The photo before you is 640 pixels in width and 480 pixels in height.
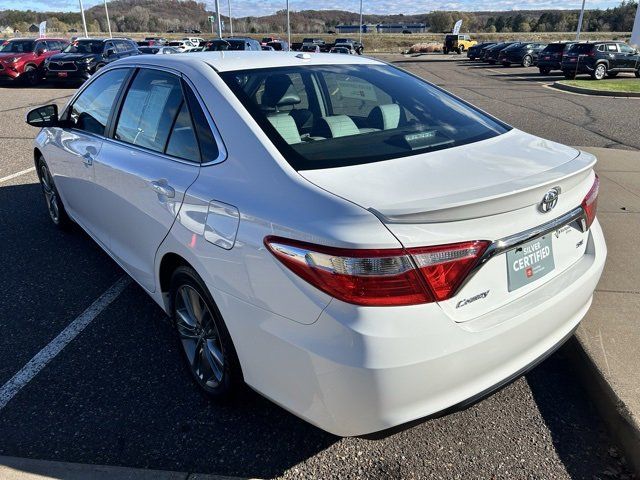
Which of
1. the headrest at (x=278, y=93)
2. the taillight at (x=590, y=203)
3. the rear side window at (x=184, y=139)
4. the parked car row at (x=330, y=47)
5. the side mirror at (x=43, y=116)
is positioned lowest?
the parked car row at (x=330, y=47)

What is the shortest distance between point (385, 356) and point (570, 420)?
1.47 metres

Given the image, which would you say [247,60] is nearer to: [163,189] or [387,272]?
[163,189]

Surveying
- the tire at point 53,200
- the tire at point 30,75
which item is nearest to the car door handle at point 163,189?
the tire at point 53,200

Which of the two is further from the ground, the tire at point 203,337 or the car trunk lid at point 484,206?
the car trunk lid at point 484,206

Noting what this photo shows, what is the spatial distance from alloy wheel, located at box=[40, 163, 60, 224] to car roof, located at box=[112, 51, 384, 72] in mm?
2080

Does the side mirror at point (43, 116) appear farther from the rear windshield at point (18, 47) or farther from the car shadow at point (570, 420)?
the rear windshield at point (18, 47)

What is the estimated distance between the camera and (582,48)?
904 inches

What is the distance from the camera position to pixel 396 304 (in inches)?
68.7

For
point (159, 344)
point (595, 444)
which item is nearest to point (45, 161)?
point (159, 344)

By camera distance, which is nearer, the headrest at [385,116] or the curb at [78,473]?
the curb at [78,473]

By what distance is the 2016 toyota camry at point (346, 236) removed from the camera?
1751 millimetres

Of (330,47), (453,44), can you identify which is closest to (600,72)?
(330,47)

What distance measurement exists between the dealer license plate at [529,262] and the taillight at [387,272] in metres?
0.26

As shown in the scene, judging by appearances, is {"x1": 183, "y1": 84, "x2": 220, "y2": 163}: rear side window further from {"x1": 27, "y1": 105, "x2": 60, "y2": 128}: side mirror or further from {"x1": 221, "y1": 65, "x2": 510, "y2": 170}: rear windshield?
{"x1": 27, "y1": 105, "x2": 60, "y2": 128}: side mirror
